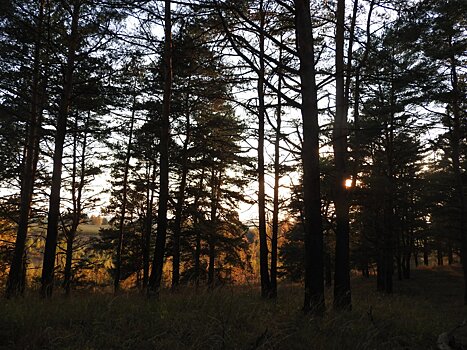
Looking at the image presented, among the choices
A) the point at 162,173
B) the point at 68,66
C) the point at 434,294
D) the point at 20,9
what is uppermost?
the point at 20,9

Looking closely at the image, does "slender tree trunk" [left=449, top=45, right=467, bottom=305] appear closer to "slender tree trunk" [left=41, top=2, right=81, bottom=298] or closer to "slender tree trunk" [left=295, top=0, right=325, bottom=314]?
"slender tree trunk" [left=295, top=0, right=325, bottom=314]

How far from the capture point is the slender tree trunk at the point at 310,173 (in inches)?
220

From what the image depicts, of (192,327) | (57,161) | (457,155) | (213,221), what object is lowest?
(192,327)

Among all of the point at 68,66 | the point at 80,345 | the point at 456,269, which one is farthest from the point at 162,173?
the point at 456,269

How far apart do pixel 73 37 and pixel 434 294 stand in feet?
77.8

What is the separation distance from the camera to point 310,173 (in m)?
5.81

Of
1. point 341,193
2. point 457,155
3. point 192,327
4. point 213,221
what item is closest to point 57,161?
point 192,327

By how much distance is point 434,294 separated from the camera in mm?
20953

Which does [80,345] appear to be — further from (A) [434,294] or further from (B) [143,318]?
(A) [434,294]

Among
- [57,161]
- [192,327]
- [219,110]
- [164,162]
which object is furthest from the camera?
[219,110]

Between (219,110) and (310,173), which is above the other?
(219,110)

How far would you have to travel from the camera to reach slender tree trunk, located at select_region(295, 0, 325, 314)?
18.3 feet

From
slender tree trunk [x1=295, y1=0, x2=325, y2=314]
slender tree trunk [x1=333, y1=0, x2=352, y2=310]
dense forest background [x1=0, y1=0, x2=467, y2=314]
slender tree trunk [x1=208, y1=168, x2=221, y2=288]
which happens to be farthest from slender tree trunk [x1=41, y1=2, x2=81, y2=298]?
slender tree trunk [x1=208, y1=168, x2=221, y2=288]

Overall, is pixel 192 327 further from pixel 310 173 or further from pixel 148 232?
pixel 148 232
